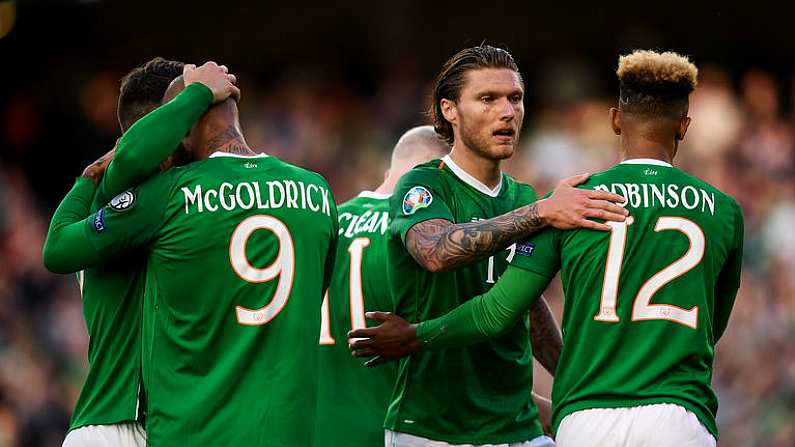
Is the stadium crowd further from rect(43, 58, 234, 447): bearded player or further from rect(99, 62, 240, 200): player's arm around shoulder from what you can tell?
rect(99, 62, 240, 200): player's arm around shoulder

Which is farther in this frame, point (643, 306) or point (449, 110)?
point (449, 110)

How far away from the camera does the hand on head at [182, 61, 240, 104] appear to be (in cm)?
575

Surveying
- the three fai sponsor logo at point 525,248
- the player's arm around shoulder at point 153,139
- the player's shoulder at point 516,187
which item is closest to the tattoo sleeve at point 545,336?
the player's shoulder at point 516,187

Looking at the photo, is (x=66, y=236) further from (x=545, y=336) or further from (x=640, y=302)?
(x=545, y=336)

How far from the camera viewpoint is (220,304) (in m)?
5.53

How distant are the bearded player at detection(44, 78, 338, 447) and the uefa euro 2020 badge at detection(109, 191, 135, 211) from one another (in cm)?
2

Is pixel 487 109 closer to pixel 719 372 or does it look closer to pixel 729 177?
pixel 719 372

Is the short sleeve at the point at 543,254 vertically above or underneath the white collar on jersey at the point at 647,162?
underneath

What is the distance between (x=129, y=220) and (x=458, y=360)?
5.94 feet

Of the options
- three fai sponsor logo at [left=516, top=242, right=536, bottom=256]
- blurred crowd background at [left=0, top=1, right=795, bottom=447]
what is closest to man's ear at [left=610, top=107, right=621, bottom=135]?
three fai sponsor logo at [left=516, top=242, right=536, bottom=256]

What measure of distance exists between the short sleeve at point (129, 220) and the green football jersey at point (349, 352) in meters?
1.72

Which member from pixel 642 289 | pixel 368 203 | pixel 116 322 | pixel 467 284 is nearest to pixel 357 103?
pixel 368 203

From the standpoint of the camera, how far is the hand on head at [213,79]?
5.75m

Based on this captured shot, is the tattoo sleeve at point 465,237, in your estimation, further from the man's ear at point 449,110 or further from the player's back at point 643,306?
the man's ear at point 449,110
